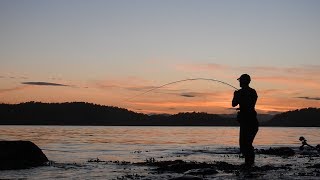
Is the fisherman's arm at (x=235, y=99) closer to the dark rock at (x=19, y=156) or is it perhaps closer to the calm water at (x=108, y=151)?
the calm water at (x=108, y=151)

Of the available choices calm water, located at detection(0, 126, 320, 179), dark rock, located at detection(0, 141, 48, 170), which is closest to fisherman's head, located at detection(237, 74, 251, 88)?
calm water, located at detection(0, 126, 320, 179)

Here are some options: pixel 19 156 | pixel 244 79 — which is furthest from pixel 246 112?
pixel 19 156

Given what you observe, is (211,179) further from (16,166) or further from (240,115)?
(16,166)

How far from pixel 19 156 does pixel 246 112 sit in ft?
39.7

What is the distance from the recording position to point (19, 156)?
70.5 ft

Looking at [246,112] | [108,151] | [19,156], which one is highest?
[246,112]

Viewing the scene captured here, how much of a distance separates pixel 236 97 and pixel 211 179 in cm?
308

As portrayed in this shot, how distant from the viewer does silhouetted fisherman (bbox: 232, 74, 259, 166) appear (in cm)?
1517

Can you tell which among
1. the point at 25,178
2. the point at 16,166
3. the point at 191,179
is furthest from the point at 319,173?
the point at 16,166

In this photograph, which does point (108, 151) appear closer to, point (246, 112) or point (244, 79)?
point (246, 112)

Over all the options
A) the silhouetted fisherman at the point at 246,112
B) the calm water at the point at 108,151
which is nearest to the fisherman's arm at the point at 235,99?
the silhouetted fisherman at the point at 246,112

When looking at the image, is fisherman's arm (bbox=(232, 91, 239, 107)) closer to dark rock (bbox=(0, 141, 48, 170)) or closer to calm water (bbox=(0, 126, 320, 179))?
calm water (bbox=(0, 126, 320, 179))

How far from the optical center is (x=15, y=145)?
2169cm

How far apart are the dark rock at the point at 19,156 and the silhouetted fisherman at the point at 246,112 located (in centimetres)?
1096
